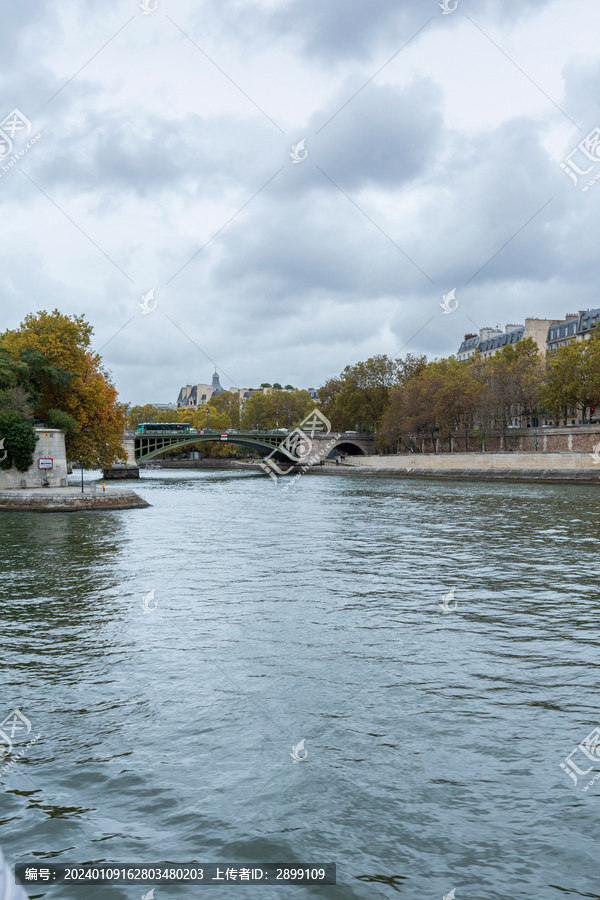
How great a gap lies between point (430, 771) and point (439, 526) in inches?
777

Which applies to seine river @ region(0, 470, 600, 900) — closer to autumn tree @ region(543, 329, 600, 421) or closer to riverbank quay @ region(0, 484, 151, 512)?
riverbank quay @ region(0, 484, 151, 512)

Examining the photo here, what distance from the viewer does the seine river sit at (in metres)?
5.26

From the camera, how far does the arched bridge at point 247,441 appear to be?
78312 millimetres

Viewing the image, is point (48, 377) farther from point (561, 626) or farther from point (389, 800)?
point (389, 800)

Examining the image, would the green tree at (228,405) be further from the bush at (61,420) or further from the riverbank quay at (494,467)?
the bush at (61,420)

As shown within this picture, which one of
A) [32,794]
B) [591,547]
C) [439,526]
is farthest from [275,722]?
[439,526]

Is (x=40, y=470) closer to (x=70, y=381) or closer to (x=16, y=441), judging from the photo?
(x=16, y=441)

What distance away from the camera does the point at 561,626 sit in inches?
446

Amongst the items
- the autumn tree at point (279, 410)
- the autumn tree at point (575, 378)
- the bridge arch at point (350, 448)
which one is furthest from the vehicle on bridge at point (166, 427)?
the autumn tree at point (575, 378)

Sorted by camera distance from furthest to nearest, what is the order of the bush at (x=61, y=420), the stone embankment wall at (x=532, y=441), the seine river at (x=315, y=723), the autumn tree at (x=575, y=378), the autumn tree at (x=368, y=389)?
the autumn tree at (x=368, y=389) < the autumn tree at (x=575, y=378) < the stone embankment wall at (x=532, y=441) < the bush at (x=61, y=420) < the seine river at (x=315, y=723)

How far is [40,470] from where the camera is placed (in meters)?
38.9

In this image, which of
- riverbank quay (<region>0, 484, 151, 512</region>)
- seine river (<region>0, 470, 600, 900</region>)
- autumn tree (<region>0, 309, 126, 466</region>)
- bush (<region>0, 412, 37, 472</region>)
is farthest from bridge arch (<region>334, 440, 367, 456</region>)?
seine river (<region>0, 470, 600, 900</region>)

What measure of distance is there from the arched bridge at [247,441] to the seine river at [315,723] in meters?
61.7

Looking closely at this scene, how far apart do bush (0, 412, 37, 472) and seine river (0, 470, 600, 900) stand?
22.0 metres
